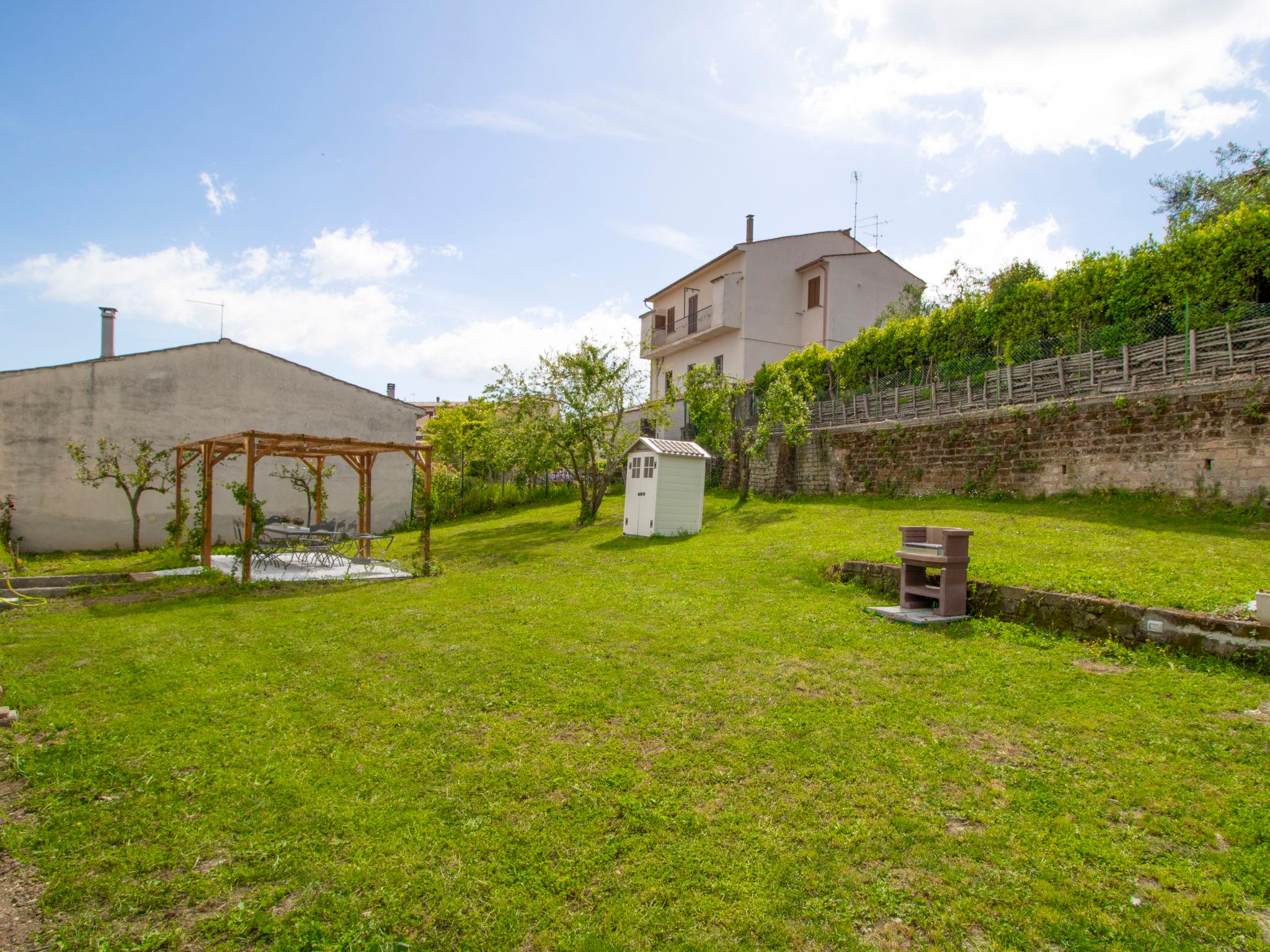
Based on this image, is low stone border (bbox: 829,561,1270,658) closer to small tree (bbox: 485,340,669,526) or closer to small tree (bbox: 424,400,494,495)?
small tree (bbox: 485,340,669,526)

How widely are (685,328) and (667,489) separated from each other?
17131 mm

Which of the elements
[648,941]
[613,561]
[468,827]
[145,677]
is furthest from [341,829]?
[613,561]

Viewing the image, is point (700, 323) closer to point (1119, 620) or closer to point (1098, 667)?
point (1119, 620)

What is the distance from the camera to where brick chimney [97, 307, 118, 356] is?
19688 millimetres

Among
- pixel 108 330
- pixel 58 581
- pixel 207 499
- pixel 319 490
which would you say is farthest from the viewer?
pixel 108 330

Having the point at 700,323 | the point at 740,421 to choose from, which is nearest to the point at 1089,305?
the point at 740,421

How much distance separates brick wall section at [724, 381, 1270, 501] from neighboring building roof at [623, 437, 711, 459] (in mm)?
4852

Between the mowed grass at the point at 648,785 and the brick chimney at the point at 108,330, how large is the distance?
16123 millimetres

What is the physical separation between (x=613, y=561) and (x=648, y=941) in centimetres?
997

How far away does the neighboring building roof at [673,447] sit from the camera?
635 inches

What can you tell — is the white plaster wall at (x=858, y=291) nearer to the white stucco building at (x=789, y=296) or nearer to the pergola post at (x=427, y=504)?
the white stucco building at (x=789, y=296)

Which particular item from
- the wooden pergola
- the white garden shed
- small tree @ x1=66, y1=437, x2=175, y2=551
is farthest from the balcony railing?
small tree @ x1=66, y1=437, x2=175, y2=551

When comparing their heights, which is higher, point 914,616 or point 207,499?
point 207,499

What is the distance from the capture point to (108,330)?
1980cm
